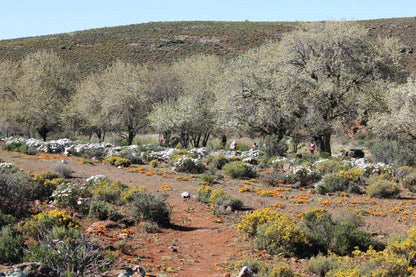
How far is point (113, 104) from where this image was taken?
3606 centimetres

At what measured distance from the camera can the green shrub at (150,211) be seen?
1065 cm

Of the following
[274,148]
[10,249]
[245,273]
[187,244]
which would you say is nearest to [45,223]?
[10,249]

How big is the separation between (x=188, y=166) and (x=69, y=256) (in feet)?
44.8

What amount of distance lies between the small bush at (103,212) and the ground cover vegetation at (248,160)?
0.03m

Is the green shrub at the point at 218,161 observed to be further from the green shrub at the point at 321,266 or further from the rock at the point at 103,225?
the green shrub at the point at 321,266

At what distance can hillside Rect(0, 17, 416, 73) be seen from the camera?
6469cm

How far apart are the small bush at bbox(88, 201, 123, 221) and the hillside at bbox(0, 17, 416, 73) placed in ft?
171

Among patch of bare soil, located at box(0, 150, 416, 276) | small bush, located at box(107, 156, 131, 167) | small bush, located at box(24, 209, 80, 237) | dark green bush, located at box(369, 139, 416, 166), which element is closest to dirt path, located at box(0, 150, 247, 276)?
patch of bare soil, located at box(0, 150, 416, 276)

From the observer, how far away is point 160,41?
71.9m

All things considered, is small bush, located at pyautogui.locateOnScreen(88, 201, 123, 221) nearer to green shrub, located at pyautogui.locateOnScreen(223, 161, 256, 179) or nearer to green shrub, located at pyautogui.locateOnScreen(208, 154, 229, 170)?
green shrub, located at pyautogui.locateOnScreen(223, 161, 256, 179)

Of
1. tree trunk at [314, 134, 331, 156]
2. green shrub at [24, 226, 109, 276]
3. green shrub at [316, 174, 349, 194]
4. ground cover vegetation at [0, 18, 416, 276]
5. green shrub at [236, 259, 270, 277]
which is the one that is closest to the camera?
green shrub at [24, 226, 109, 276]

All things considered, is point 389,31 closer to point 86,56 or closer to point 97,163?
point 86,56

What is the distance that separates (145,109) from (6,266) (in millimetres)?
31405

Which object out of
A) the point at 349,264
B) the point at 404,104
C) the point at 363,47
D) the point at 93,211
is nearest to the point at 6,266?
the point at 93,211
